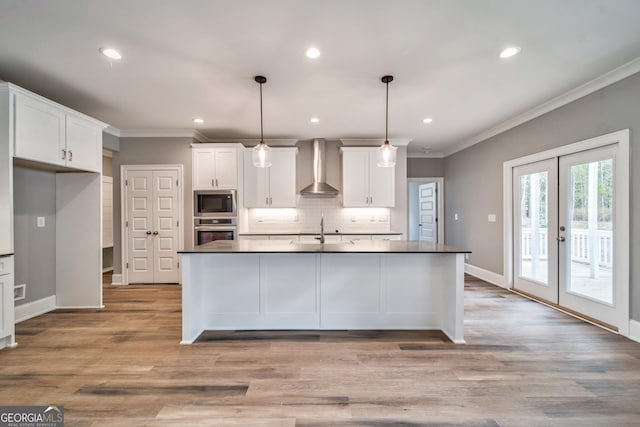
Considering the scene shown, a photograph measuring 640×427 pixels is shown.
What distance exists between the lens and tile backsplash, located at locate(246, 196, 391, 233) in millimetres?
5492

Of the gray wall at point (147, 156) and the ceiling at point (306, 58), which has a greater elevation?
the ceiling at point (306, 58)

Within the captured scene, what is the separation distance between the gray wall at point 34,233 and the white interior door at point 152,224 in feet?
4.03

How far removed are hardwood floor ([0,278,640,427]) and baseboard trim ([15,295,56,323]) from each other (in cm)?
18

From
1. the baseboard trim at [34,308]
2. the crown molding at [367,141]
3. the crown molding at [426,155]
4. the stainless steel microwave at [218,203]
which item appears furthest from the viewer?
the crown molding at [426,155]

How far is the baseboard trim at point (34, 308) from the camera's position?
3197 mm

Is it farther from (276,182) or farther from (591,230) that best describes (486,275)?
(276,182)

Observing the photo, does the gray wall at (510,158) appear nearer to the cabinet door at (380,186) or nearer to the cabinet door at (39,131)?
the cabinet door at (380,186)

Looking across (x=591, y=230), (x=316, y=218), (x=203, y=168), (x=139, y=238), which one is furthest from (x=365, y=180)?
(x=139, y=238)

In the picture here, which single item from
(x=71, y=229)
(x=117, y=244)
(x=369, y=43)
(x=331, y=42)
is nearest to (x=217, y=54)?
(x=331, y=42)

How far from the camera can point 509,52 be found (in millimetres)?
2445

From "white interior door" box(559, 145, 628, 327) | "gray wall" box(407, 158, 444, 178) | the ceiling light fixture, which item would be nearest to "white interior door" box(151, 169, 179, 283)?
the ceiling light fixture

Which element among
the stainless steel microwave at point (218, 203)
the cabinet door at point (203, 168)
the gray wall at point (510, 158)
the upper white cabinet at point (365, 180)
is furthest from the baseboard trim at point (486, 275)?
the cabinet door at point (203, 168)

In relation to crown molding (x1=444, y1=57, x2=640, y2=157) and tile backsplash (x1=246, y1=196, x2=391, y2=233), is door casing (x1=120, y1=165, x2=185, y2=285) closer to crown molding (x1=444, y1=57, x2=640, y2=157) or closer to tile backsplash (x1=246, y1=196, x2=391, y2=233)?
tile backsplash (x1=246, y1=196, x2=391, y2=233)

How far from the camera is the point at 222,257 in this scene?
2.94m
